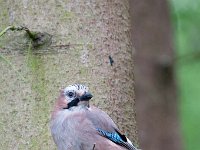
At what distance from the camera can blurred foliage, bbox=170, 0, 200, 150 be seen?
26.8 ft

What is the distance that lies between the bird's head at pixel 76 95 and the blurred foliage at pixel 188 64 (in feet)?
13.3

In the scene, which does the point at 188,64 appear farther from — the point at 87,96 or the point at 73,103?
the point at 87,96

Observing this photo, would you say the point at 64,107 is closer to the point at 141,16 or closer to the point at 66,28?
the point at 66,28

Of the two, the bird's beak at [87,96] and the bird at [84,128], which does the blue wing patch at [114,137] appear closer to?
the bird at [84,128]

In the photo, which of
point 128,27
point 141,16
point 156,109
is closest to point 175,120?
point 156,109

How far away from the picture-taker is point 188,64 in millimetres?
9250

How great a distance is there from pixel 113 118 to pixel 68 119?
22cm

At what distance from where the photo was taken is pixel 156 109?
A: 7.66 meters

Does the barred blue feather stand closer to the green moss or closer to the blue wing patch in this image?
the blue wing patch

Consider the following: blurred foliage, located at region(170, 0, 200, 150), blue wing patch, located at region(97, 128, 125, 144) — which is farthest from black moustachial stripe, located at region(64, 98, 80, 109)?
blurred foliage, located at region(170, 0, 200, 150)

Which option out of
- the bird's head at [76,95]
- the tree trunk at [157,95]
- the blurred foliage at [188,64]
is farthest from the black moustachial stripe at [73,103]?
the blurred foliage at [188,64]

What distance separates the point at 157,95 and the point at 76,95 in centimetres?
367

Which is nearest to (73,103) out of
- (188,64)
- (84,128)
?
(84,128)

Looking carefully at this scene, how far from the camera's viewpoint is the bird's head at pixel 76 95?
3.95 metres
